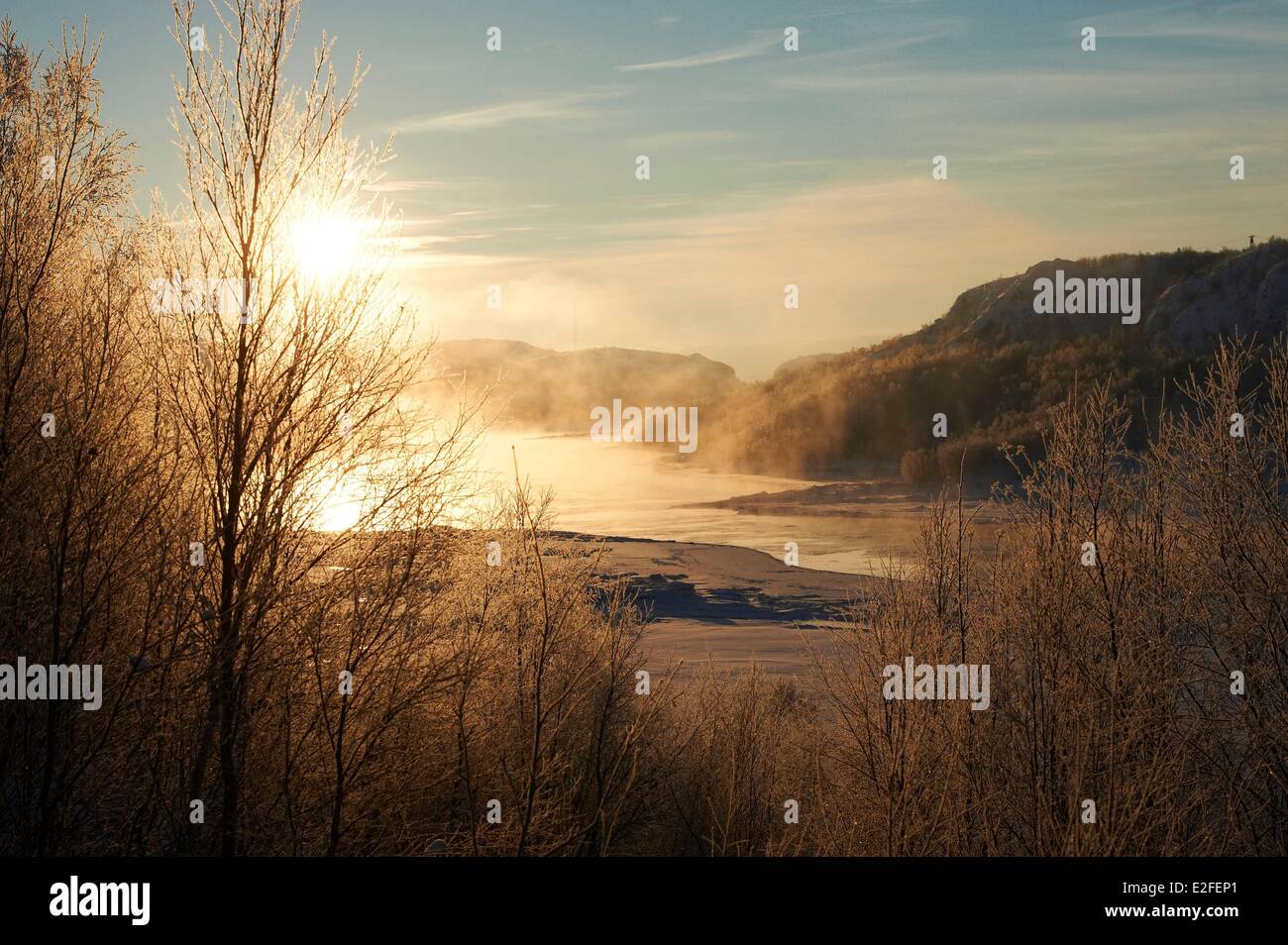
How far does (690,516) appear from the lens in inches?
1750

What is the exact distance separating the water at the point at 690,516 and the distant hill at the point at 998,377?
15.0 feet

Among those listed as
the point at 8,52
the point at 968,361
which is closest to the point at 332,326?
the point at 8,52

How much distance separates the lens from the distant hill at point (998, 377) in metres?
54.7

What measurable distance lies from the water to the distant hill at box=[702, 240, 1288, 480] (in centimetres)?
456

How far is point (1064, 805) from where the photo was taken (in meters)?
11.4

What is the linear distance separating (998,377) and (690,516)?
91.6ft

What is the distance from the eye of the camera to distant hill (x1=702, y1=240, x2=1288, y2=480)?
54.7 meters
